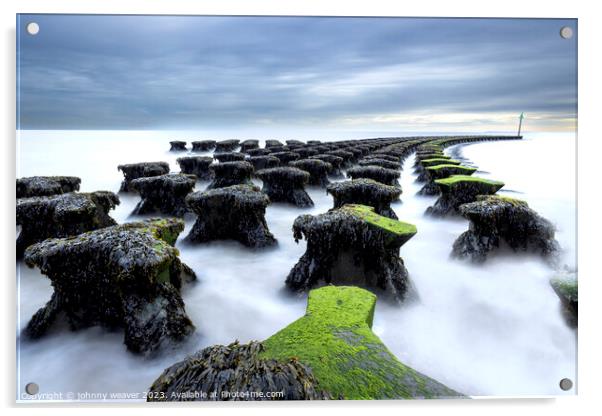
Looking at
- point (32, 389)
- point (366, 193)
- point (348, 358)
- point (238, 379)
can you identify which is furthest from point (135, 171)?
point (348, 358)

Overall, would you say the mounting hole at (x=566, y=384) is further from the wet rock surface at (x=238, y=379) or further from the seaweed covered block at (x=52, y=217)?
the seaweed covered block at (x=52, y=217)

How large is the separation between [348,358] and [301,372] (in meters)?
0.34

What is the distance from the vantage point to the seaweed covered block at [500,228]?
5.56 metres

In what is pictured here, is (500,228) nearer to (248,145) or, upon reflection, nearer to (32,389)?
(32,389)

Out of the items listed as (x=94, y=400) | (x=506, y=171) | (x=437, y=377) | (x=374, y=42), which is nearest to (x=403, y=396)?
(x=437, y=377)

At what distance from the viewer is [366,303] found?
3074 millimetres

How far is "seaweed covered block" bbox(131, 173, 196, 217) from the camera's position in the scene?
8.61 m

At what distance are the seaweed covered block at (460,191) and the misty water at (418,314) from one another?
1807 mm

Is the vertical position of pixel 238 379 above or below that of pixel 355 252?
below

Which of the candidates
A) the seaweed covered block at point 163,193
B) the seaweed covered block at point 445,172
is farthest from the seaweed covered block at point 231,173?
the seaweed covered block at point 445,172

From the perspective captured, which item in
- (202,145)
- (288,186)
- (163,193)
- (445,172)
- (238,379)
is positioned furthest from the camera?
(202,145)

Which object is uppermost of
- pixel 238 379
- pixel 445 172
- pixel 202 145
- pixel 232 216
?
pixel 202 145

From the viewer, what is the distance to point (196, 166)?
48.8ft
